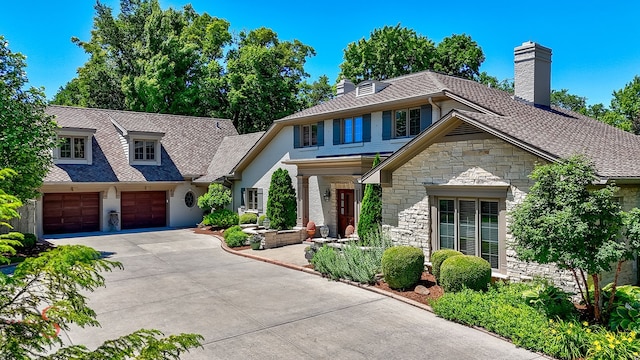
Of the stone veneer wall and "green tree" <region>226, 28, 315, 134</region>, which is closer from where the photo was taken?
the stone veneer wall

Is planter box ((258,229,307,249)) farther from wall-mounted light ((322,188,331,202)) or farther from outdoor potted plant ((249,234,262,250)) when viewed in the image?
wall-mounted light ((322,188,331,202))

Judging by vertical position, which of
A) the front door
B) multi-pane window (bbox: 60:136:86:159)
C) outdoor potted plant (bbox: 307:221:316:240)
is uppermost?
multi-pane window (bbox: 60:136:86:159)

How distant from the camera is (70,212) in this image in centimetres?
2341

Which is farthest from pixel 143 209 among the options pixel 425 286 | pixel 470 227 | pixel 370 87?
pixel 470 227

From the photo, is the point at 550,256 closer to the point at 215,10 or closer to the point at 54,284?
the point at 54,284

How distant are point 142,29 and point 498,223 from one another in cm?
4121

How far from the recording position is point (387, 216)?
13906 mm

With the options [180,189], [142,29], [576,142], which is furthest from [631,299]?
[142,29]

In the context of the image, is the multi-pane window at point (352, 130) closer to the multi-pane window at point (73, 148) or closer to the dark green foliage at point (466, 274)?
the dark green foliage at point (466, 274)

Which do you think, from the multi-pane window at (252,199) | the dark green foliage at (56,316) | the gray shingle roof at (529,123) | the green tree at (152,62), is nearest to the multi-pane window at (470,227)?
the gray shingle roof at (529,123)

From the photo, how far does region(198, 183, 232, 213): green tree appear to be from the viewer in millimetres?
24125

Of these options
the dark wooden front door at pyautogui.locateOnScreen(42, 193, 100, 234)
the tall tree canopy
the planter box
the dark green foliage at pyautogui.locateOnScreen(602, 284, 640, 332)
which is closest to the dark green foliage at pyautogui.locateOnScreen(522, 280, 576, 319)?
the dark green foliage at pyautogui.locateOnScreen(602, 284, 640, 332)

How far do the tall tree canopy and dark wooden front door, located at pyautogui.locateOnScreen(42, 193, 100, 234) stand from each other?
25.8m

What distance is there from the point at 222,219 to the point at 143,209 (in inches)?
216
